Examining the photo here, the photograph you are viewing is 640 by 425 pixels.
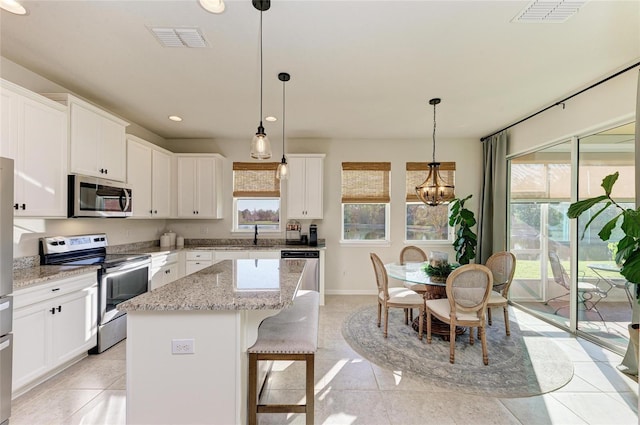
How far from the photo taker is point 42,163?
2.45m

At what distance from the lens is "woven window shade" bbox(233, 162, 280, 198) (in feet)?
16.1

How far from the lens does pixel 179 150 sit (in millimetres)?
4980

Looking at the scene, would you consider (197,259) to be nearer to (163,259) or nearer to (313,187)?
(163,259)

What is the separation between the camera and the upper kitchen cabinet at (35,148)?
2186 millimetres

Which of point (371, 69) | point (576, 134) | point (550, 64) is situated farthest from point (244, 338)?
point (576, 134)

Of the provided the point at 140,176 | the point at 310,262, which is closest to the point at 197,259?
the point at 140,176

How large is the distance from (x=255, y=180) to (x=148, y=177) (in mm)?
1681

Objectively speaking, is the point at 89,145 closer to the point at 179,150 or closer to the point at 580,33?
the point at 179,150

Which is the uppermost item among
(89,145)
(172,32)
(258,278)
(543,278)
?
(172,32)

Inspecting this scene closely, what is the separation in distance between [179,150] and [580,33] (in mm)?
5505

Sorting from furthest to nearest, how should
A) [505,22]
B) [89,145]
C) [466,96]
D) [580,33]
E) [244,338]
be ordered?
1. [466,96]
2. [89,145]
3. [580,33]
4. [505,22]
5. [244,338]

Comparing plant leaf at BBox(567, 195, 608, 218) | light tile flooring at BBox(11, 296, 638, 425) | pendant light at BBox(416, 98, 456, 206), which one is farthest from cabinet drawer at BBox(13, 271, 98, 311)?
plant leaf at BBox(567, 195, 608, 218)

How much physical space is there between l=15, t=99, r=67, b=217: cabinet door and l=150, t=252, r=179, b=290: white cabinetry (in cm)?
126

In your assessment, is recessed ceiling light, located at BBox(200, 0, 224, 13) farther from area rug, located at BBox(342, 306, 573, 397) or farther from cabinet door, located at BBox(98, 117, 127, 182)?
area rug, located at BBox(342, 306, 573, 397)
